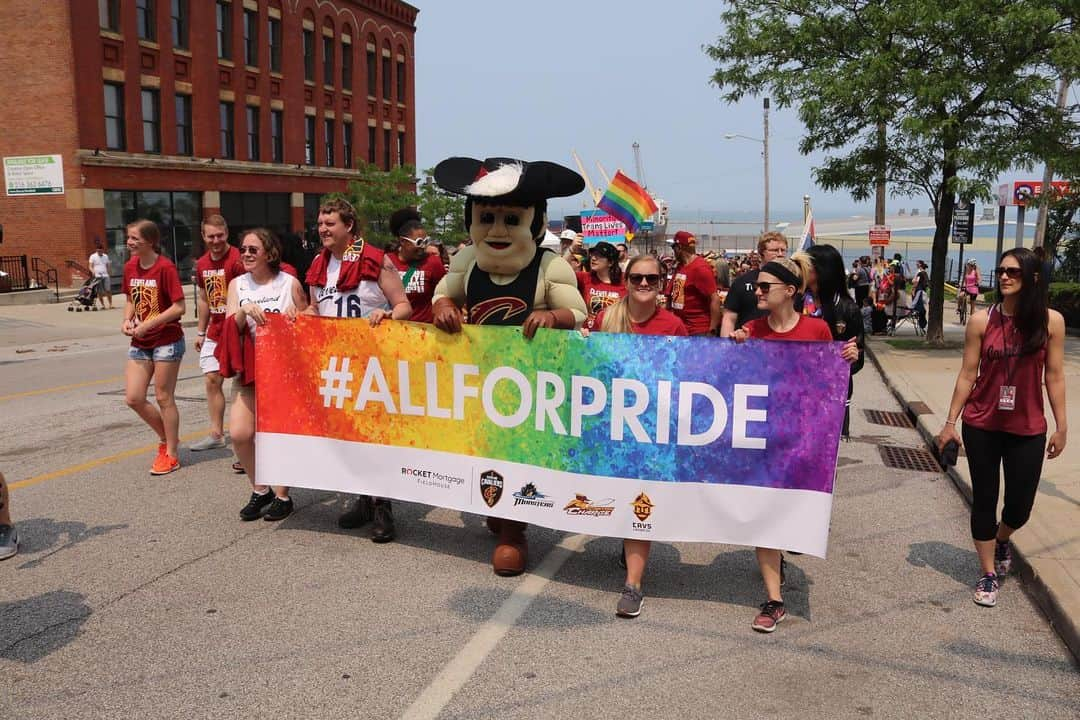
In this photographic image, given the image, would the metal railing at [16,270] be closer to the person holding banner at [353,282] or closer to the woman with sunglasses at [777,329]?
the person holding banner at [353,282]

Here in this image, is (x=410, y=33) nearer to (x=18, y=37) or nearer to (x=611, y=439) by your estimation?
(x=18, y=37)

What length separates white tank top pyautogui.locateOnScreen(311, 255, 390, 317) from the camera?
6.07m

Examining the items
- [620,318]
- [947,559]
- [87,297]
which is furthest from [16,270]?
[947,559]

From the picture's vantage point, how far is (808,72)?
16.5m

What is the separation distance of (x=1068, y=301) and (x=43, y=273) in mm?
27235

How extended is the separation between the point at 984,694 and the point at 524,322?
2.84 metres

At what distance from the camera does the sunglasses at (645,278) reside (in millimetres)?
4934

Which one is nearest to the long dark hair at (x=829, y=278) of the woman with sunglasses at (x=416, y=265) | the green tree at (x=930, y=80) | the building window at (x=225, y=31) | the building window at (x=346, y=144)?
the woman with sunglasses at (x=416, y=265)

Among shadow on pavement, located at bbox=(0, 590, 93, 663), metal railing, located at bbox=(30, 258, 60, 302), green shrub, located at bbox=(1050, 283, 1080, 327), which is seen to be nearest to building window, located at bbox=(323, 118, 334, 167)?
metal railing, located at bbox=(30, 258, 60, 302)

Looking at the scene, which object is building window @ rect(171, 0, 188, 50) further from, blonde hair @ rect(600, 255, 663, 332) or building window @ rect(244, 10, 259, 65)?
blonde hair @ rect(600, 255, 663, 332)

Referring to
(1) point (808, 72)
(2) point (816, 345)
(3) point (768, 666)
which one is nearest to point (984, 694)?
(3) point (768, 666)

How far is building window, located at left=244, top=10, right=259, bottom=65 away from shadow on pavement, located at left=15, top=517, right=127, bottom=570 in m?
32.4

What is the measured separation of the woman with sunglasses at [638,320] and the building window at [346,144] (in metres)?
38.8

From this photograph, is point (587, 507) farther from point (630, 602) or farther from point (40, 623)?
point (40, 623)
